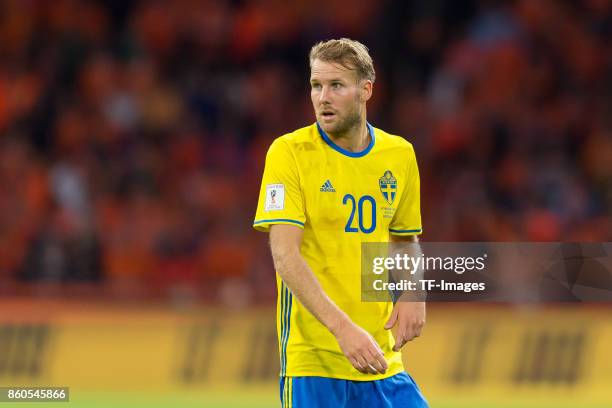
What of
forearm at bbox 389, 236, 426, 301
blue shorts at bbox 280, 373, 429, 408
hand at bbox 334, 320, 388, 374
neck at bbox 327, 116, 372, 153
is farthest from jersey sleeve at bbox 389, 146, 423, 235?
hand at bbox 334, 320, 388, 374

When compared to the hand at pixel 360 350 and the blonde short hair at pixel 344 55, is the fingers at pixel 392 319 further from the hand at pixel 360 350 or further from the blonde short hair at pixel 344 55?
the blonde short hair at pixel 344 55

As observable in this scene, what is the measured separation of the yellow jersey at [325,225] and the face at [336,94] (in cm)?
15

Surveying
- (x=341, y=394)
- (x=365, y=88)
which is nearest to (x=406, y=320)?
(x=341, y=394)

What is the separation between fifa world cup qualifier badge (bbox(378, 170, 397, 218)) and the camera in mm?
5457

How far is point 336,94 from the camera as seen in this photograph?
17.1 ft

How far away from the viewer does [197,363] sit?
466 inches

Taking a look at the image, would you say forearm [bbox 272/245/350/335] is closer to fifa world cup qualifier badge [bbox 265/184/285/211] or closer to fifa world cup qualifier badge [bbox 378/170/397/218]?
fifa world cup qualifier badge [bbox 265/184/285/211]

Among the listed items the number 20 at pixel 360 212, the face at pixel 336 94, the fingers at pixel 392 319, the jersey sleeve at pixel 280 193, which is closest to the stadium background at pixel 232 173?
the fingers at pixel 392 319

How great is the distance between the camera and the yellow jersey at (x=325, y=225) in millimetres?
5270

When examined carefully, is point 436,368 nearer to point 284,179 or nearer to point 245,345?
point 245,345

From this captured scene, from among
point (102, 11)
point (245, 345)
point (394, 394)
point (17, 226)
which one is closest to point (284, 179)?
point (394, 394)

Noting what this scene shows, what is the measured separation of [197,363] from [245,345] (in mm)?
483

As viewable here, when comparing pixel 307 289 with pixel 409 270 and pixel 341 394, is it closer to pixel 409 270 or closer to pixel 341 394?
pixel 341 394

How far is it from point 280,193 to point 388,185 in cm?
54
